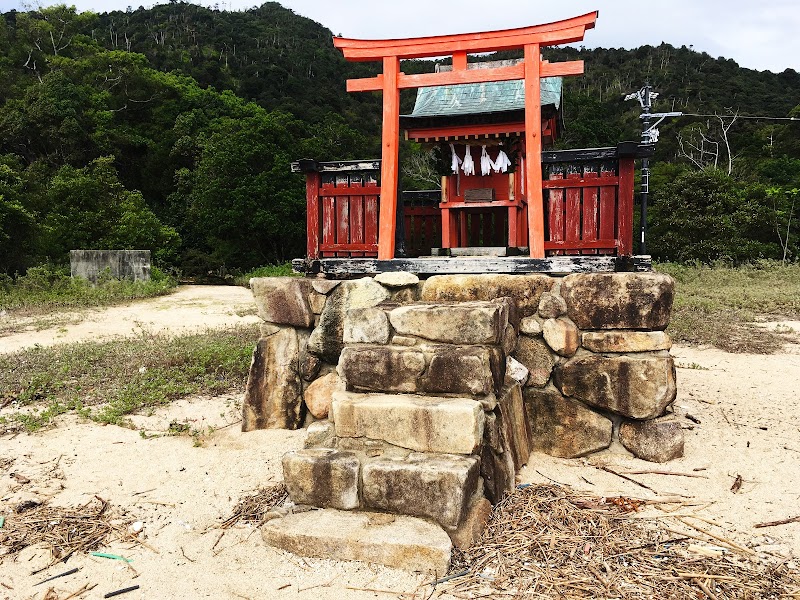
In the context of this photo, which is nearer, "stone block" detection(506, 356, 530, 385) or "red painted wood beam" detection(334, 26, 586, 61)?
"stone block" detection(506, 356, 530, 385)

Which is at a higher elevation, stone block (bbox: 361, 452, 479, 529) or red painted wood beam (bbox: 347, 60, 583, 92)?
red painted wood beam (bbox: 347, 60, 583, 92)

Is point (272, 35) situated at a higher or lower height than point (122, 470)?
higher

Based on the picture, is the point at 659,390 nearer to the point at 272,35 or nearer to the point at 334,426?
the point at 334,426

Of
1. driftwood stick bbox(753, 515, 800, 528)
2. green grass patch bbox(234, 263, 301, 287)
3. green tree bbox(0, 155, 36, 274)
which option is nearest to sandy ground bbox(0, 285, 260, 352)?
green tree bbox(0, 155, 36, 274)

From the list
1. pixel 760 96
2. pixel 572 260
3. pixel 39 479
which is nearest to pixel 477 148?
pixel 572 260

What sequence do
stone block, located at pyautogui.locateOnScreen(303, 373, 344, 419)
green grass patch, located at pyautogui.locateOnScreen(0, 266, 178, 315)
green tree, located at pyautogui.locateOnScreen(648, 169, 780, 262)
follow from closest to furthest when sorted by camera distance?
1. stone block, located at pyautogui.locateOnScreen(303, 373, 344, 419)
2. green grass patch, located at pyautogui.locateOnScreen(0, 266, 178, 315)
3. green tree, located at pyautogui.locateOnScreen(648, 169, 780, 262)

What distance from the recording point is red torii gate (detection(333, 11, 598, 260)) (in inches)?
166

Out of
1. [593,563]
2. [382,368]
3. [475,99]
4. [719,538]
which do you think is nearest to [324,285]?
[382,368]

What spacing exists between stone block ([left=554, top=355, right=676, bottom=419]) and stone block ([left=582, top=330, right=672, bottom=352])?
0.22ft

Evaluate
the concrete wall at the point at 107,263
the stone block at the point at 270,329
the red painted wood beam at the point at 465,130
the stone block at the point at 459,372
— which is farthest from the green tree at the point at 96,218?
the stone block at the point at 459,372

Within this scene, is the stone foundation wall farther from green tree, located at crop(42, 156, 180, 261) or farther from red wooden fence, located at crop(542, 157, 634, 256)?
green tree, located at crop(42, 156, 180, 261)

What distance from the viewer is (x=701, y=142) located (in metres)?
32.0

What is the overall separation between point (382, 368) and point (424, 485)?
72 centimetres

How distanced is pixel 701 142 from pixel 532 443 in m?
34.2
